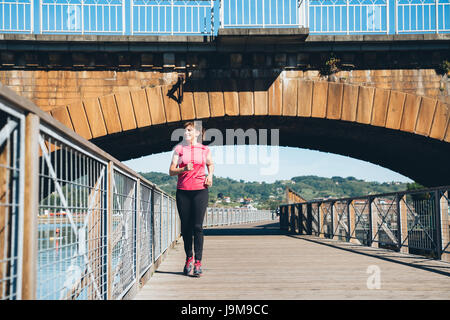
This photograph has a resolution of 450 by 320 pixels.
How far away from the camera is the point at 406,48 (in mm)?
14148

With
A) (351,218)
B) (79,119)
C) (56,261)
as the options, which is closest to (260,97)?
(351,218)

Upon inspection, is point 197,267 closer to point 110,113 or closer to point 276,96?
point 110,113

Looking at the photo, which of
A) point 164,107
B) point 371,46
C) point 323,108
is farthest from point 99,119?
point 371,46

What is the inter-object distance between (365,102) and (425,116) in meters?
1.61

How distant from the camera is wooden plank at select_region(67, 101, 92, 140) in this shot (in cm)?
1338

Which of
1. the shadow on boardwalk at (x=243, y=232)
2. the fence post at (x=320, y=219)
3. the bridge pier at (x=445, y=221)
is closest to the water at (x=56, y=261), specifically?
the bridge pier at (x=445, y=221)

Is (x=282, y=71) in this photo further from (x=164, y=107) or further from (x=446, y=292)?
(x=446, y=292)

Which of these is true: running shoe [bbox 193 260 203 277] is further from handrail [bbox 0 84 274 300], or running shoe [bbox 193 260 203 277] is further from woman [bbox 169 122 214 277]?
handrail [bbox 0 84 274 300]

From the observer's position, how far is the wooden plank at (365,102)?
14180mm

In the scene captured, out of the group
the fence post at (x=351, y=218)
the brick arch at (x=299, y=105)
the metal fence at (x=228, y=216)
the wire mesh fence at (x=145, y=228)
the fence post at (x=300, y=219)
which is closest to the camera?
the wire mesh fence at (x=145, y=228)

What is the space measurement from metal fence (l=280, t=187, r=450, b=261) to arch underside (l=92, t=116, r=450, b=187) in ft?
9.19

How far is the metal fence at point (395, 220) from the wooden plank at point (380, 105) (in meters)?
2.63

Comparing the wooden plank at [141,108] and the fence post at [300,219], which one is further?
the fence post at [300,219]

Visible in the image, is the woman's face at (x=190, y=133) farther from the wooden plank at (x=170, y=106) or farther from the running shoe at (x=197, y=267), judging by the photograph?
the wooden plank at (x=170, y=106)
